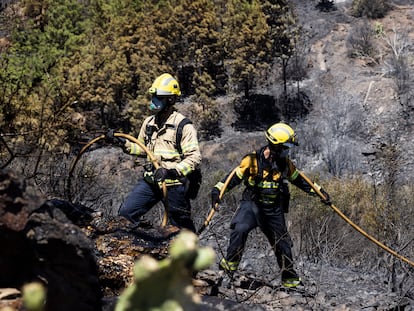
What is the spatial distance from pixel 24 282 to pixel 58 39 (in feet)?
81.9

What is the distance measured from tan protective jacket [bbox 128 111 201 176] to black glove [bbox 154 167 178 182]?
45mm

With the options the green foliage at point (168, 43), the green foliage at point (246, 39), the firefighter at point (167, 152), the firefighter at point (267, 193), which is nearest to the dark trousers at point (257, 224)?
the firefighter at point (267, 193)

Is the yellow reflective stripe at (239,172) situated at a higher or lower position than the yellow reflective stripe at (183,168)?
lower

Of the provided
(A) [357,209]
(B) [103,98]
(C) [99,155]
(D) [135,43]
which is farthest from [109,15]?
(A) [357,209]

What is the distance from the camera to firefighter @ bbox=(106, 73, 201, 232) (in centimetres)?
415

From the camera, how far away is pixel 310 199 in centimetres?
1173

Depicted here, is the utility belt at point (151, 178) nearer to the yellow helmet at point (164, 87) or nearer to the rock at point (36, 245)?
the yellow helmet at point (164, 87)

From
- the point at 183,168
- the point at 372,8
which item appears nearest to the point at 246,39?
the point at 372,8

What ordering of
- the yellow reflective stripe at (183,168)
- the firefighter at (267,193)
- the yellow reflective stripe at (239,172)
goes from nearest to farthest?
the yellow reflective stripe at (183,168) → the firefighter at (267,193) → the yellow reflective stripe at (239,172)

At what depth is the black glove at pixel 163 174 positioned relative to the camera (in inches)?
153

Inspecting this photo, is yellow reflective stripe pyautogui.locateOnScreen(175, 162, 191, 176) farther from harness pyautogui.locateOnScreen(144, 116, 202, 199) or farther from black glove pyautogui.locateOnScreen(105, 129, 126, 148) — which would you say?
black glove pyautogui.locateOnScreen(105, 129, 126, 148)

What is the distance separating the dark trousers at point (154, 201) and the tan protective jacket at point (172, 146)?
26 cm

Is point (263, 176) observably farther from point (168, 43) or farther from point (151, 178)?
point (168, 43)

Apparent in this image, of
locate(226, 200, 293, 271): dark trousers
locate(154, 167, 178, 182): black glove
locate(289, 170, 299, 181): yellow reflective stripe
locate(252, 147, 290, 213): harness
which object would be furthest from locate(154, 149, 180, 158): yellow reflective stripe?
locate(289, 170, 299, 181): yellow reflective stripe
